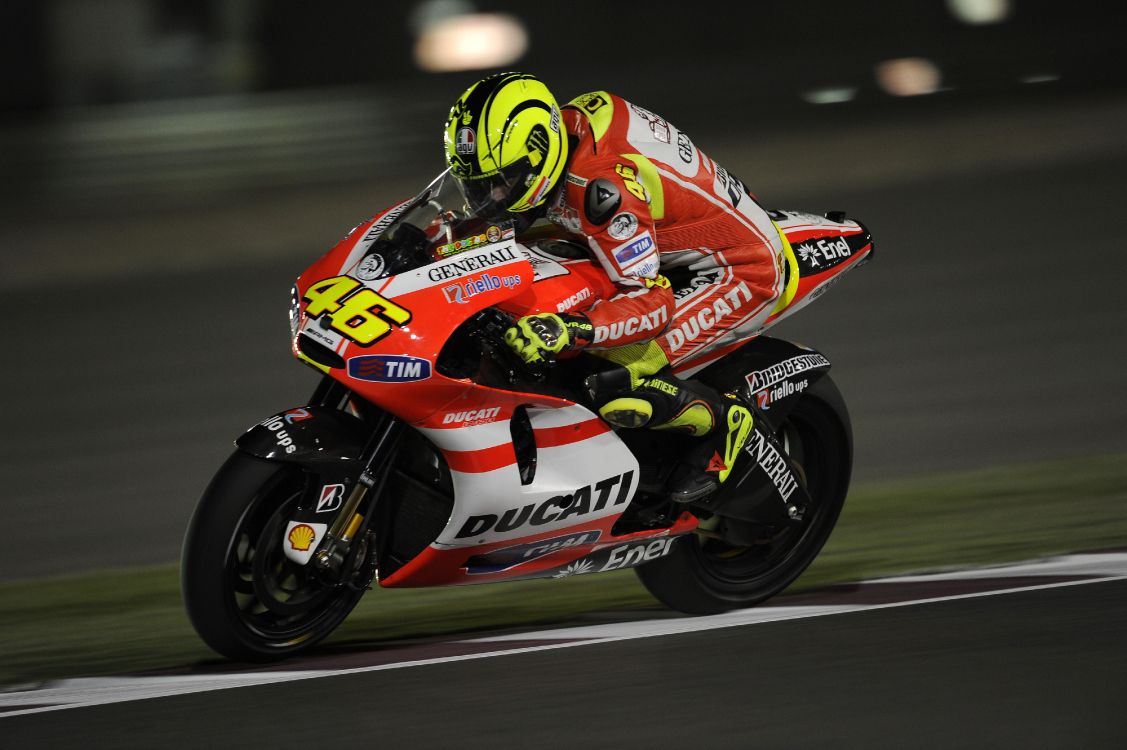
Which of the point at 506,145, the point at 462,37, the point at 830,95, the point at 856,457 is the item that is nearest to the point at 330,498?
the point at 506,145

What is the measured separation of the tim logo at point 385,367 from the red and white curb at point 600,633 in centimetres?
85

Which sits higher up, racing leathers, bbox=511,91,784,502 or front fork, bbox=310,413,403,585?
racing leathers, bbox=511,91,784,502

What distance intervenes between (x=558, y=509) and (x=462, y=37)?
51.0 feet

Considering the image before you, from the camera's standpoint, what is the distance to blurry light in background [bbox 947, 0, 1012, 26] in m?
19.1

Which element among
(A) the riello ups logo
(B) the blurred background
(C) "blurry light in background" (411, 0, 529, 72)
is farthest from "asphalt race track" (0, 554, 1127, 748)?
(C) "blurry light in background" (411, 0, 529, 72)

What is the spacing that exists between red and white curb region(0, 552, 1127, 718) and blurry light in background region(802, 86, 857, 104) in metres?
12.0

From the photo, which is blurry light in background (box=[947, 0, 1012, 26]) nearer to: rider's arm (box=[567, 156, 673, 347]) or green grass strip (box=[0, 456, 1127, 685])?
green grass strip (box=[0, 456, 1127, 685])

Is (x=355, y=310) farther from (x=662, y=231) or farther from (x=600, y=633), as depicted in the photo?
(x=600, y=633)

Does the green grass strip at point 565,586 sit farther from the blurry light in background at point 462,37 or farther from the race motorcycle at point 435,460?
the blurry light in background at point 462,37

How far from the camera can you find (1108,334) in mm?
8734

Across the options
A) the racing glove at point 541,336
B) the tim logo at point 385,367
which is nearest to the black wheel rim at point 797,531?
the racing glove at point 541,336

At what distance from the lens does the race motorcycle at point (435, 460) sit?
163 inches

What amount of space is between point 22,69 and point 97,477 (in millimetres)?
11375

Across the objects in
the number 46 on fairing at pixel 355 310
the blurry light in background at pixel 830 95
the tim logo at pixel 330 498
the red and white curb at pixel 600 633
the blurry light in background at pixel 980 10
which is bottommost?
the blurry light in background at pixel 830 95
